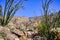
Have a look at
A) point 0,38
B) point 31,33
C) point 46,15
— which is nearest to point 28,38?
point 31,33

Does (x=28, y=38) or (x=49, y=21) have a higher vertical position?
(x=49, y=21)

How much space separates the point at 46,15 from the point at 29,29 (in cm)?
440

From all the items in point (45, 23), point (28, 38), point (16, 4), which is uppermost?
point (16, 4)

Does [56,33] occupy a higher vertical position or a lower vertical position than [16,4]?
lower

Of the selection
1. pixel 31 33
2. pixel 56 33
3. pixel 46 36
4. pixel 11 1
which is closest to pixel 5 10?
pixel 11 1

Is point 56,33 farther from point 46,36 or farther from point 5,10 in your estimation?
point 5,10

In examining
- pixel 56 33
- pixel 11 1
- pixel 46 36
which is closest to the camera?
pixel 56 33

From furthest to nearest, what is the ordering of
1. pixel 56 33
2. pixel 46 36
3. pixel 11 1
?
pixel 11 1 → pixel 46 36 → pixel 56 33

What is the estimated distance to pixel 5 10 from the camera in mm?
24438

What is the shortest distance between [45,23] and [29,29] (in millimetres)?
3592

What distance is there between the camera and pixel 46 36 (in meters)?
22.0

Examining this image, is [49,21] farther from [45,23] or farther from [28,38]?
[28,38]

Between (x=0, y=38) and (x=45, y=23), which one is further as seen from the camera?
(x=45, y=23)

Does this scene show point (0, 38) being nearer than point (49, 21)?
Yes
